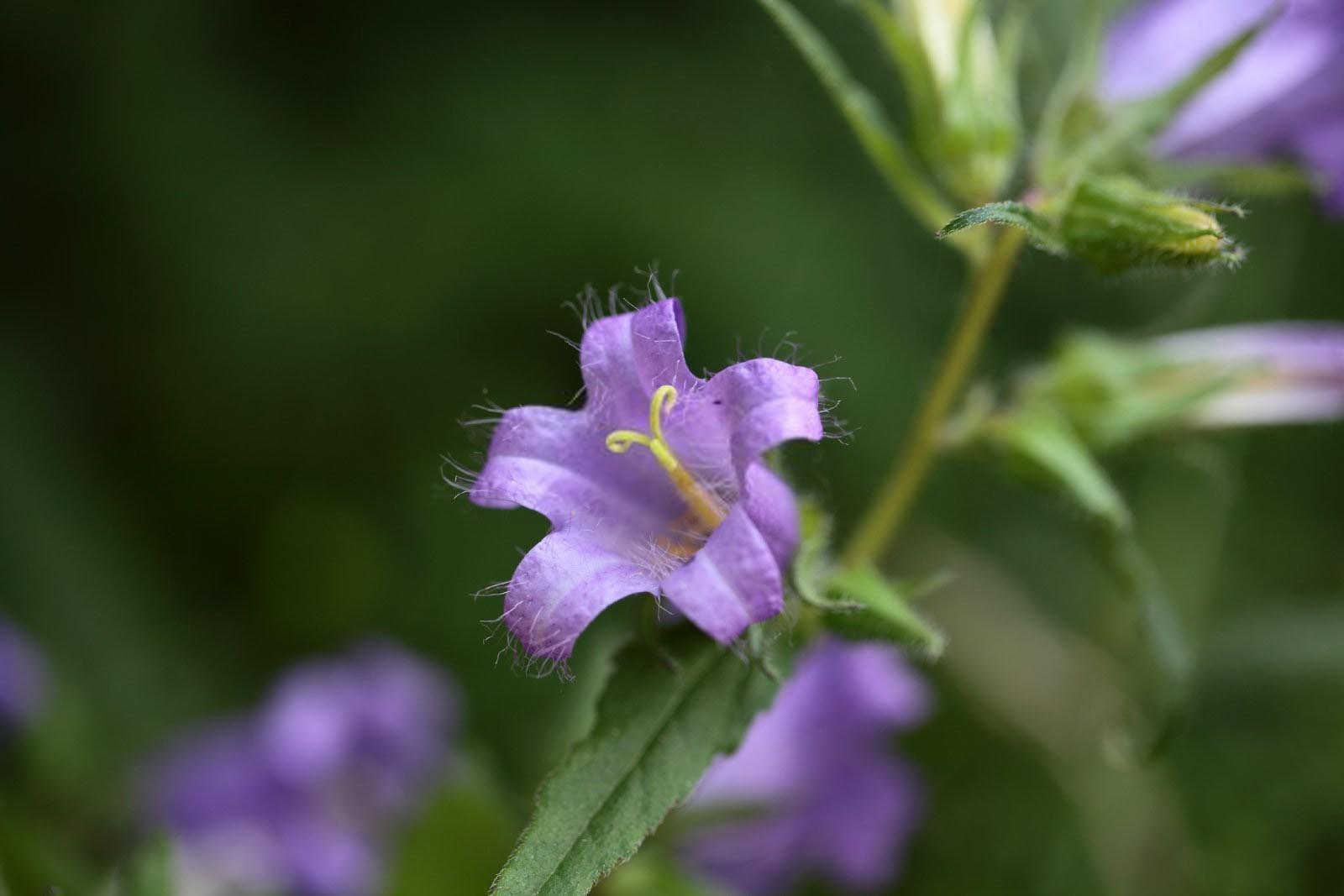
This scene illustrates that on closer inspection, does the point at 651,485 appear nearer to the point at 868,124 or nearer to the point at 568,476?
the point at 568,476

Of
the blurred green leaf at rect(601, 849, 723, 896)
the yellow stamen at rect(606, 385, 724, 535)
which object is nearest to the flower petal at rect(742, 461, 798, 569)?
the yellow stamen at rect(606, 385, 724, 535)

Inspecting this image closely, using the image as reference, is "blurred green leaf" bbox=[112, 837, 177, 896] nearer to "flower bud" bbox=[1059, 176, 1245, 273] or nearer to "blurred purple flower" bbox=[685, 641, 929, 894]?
"blurred purple flower" bbox=[685, 641, 929, 894]

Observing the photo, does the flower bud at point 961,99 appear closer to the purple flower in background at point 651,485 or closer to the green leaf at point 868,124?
the green leaf at point 868,124

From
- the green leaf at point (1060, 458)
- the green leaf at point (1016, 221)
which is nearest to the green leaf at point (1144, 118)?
the green leaf at point (1016, 221)

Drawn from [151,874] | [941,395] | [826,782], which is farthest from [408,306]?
[151,874]

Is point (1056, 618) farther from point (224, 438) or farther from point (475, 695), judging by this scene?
point (224, 438)

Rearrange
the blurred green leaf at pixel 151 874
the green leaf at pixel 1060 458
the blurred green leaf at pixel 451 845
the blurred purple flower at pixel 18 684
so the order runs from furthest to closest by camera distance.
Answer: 1. the blurred purple flower at pixel 18 684
2. the blurred green leaf at pixel 451 845
3. the green leaf at pixel 1060 458
4. the blurred green leaf at pixel 151 874

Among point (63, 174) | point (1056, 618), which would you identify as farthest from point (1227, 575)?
point (63, 174)
